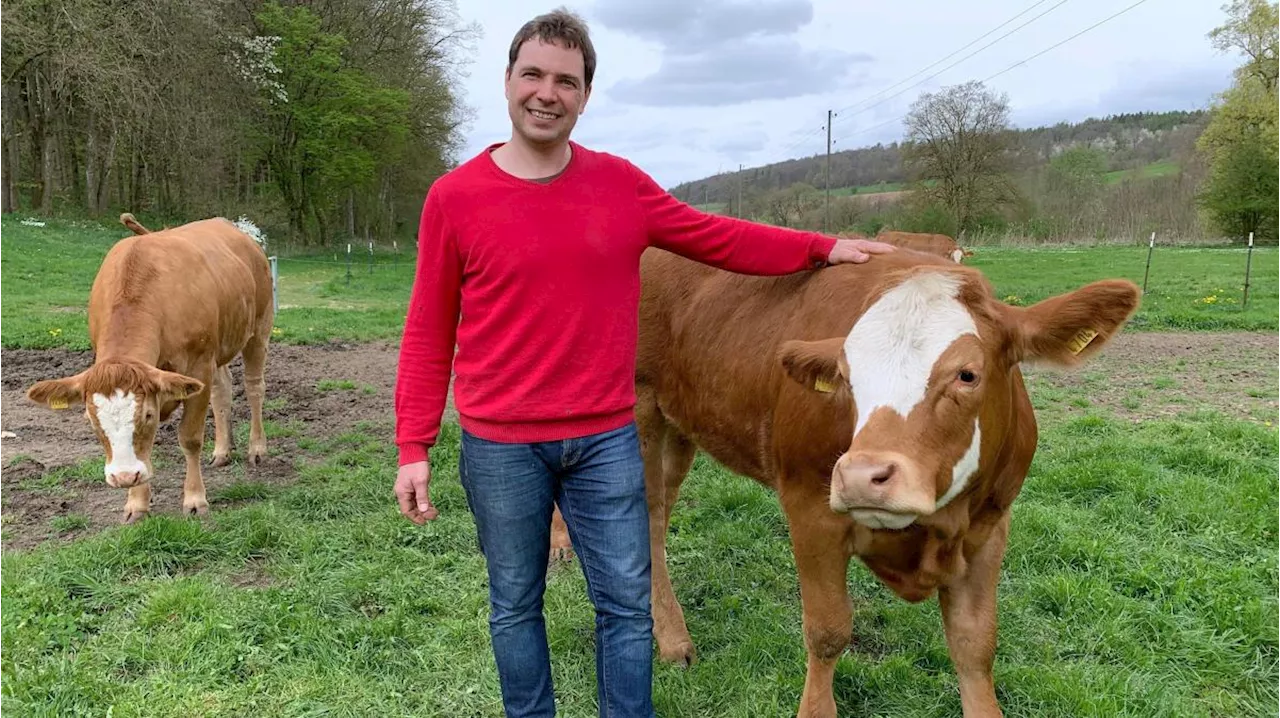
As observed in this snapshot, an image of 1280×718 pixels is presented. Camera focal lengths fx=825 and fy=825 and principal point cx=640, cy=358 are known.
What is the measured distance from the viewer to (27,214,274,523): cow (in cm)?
497

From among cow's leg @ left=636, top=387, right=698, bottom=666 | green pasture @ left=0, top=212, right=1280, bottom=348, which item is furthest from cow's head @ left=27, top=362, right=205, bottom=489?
green pasture @ left=0, top=212, right=1280, bottom=348

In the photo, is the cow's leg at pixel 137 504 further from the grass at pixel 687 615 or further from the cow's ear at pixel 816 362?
the cow's ear at pixel 816 362

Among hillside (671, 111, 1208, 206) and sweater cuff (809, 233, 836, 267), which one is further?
hillside (671, 111, 1208, 206)

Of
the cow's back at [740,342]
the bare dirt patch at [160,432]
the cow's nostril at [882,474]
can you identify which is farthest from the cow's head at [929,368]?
the bare dirt patch at [160,432]

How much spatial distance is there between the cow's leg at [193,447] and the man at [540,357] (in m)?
3.82

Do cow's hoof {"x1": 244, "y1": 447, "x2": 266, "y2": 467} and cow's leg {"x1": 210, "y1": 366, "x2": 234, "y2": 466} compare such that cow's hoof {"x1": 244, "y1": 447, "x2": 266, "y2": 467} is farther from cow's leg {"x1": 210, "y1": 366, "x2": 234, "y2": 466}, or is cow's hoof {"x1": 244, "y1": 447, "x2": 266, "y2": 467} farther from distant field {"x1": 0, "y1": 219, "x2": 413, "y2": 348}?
distant field {"x1": 0, "y1": 219, "x2": 413, "y2": 348}

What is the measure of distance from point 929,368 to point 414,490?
1.57 meters

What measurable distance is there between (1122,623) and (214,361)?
20.0 ft

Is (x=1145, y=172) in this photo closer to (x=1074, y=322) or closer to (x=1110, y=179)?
(x=1110, y=179)

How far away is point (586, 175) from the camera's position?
2.49 meters

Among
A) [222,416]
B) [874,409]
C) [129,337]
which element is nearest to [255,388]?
[222,416]

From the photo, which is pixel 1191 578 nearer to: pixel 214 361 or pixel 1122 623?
pixel 1122 623

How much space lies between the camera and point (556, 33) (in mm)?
2395

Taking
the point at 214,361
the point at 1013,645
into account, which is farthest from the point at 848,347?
the point at 214,361
